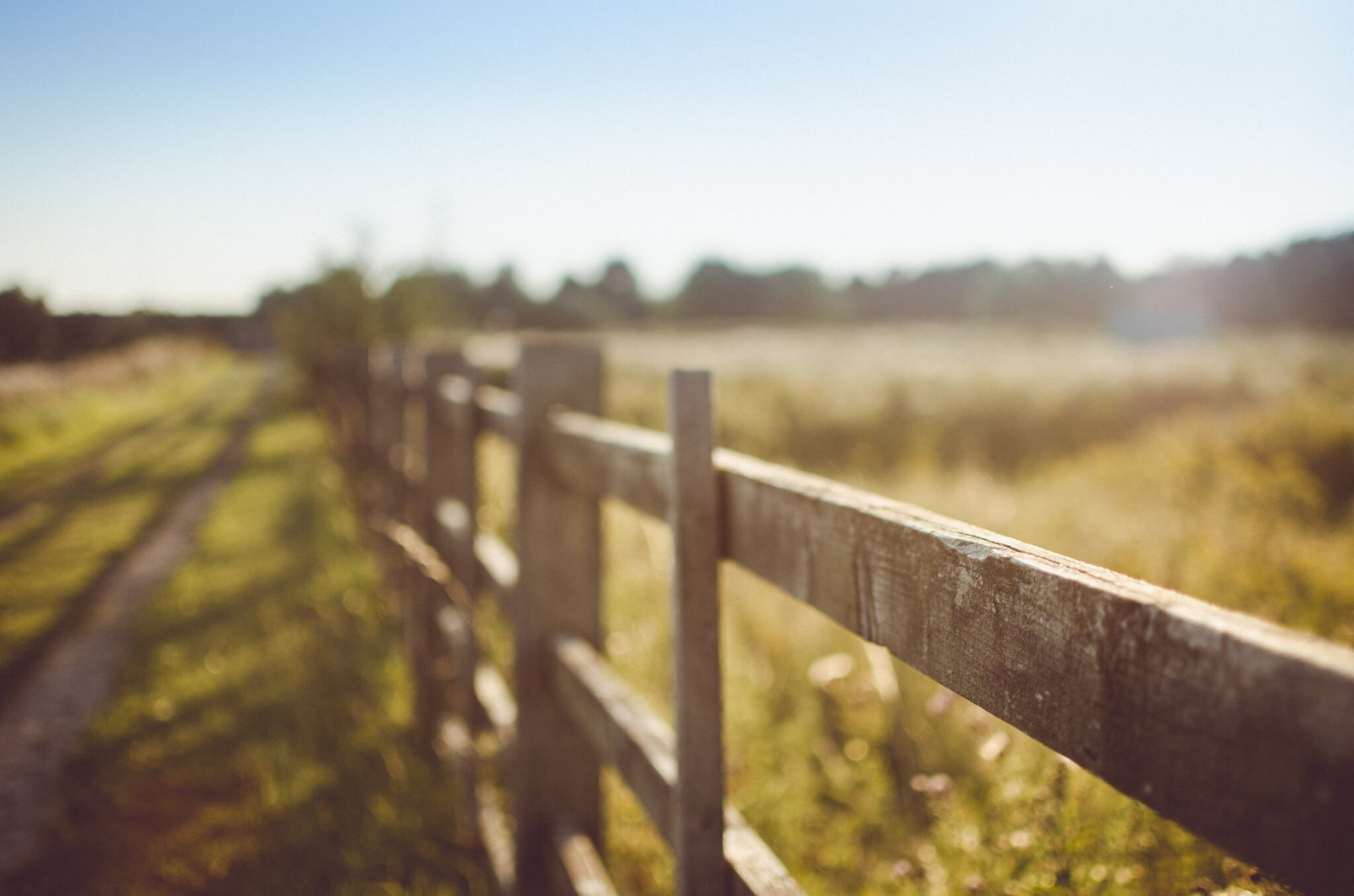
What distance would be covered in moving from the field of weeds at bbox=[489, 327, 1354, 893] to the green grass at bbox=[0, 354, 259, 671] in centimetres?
429

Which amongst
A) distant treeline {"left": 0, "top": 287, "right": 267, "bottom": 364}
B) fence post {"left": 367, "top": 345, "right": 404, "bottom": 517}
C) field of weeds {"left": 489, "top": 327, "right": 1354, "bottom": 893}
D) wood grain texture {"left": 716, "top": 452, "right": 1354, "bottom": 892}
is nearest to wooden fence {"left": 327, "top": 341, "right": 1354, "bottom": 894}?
wood grain texture {"left": 716, "top": 452, "right": 1354, "bottom": 892}

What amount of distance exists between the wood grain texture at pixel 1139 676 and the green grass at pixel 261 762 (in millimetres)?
2515

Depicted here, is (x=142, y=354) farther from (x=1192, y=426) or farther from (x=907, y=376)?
(x=1192, y=426)

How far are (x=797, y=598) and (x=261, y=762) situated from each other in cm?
333

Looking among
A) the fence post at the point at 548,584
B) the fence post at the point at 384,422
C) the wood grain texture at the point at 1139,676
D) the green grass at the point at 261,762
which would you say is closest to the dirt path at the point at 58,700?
the green grass at the point at 261,762

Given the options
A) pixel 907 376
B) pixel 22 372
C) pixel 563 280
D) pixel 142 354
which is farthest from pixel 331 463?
pixel 563 280

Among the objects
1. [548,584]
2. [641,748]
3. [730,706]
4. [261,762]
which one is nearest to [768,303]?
[730,706]

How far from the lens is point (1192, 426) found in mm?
9742

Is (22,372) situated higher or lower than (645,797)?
higher

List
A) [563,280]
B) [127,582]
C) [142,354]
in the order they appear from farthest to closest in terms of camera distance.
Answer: [563,280]
[142,354]
[127,582]

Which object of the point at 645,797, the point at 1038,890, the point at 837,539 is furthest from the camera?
the point at 645,797

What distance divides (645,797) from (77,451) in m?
14.2

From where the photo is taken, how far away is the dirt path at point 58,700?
10.8ft

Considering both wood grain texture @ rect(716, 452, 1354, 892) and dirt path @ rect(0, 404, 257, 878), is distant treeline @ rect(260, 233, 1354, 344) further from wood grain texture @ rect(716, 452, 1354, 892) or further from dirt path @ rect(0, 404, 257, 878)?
dirt path @ rect(0, 404, 257, 878)
